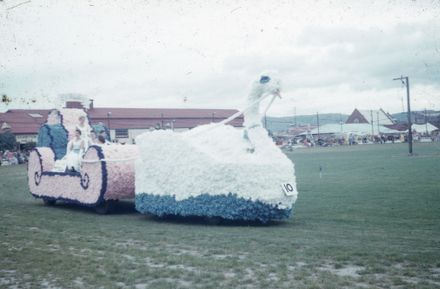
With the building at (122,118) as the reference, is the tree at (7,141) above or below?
below

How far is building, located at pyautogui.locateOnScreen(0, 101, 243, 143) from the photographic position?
56750 millimetres

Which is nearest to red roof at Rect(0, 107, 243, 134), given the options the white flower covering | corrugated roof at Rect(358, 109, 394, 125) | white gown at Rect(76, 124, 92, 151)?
white gown at Rect(76, 124, 92, 151)

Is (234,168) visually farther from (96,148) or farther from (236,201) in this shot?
(96,148)

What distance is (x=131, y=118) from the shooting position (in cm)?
5928

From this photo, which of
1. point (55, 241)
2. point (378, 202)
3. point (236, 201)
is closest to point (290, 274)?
point (236, 201)

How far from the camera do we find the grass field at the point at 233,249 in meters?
6.10

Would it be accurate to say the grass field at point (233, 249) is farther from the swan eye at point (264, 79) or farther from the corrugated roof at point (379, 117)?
the corrugated roof at point (379, 117)

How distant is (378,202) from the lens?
13320mm

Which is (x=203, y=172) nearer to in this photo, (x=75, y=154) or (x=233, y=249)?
(x=233, y=249)

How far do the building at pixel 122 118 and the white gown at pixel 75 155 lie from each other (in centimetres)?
3871

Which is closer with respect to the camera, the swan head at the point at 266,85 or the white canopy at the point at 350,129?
the swan head at the point at 266,85

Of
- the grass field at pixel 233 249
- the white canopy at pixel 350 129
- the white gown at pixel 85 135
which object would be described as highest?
the white canopy at pixel 350 129

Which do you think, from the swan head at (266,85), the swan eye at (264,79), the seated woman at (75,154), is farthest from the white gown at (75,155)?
the swan eye at (264,79)

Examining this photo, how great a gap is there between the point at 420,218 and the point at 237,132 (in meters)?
4.51
